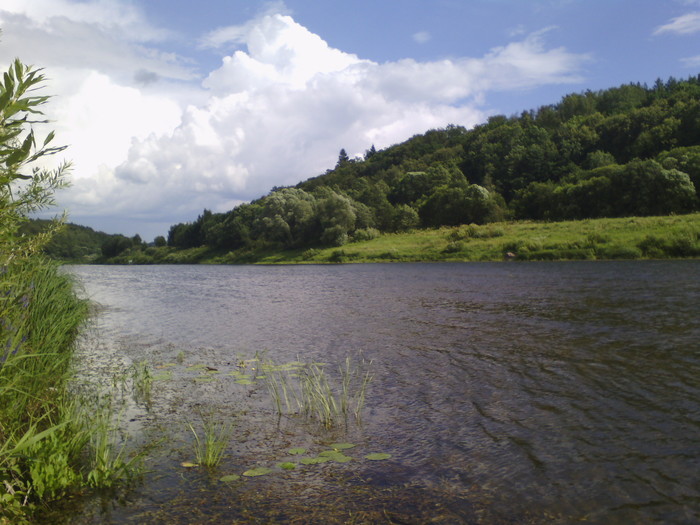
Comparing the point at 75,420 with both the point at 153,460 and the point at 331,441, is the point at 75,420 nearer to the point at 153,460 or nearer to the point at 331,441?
the point at 153,460

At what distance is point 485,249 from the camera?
60531mm

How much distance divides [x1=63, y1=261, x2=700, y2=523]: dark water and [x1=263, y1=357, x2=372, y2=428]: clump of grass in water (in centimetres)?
39

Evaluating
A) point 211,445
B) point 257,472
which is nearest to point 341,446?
point 257,472

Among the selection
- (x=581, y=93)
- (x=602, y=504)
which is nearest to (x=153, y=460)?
(x=602, y=504)

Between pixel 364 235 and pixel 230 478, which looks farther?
pixel 364 235

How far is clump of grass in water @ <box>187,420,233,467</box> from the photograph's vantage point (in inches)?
285

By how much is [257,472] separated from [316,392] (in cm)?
346

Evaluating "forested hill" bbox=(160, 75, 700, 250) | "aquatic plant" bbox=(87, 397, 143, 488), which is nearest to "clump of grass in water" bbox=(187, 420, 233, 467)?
"aquatic plant" bbox=(87, 397, 143, 488)

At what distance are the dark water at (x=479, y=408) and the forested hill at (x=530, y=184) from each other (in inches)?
2258

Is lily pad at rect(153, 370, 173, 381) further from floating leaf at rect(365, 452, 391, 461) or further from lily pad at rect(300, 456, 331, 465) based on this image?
floating leaf at rect(365, 452, 391, 461)

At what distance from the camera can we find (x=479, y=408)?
960 centimetres

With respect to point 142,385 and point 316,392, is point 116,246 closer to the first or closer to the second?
point 142,385

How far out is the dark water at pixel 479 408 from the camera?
6086mm

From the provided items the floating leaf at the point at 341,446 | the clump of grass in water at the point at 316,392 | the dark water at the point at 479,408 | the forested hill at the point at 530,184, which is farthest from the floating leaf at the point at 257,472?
the forested hill at the point at 530,184
